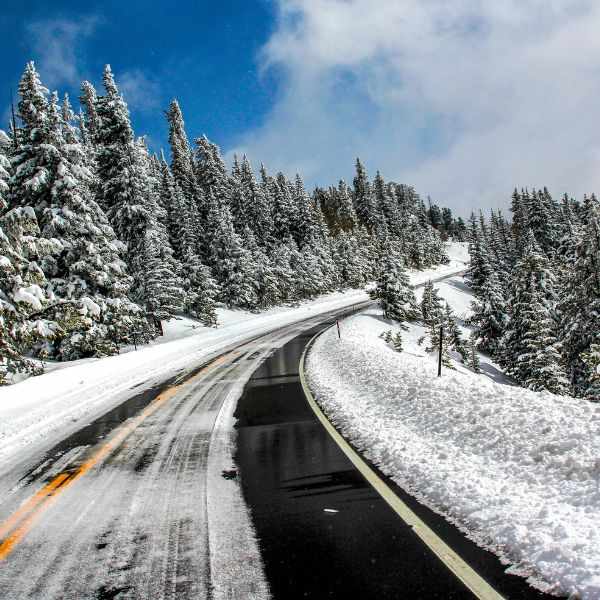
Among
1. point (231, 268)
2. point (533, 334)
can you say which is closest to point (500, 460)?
point (533, 334)

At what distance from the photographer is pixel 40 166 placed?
21609mm

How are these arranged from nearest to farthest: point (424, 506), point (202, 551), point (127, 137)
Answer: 1. point (202, 551)
2. point (424, 506)
3. point (127, 137)

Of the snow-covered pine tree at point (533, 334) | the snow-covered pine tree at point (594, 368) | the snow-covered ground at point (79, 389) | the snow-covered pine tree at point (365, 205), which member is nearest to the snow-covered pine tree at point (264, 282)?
the snow-covered ground at point (79, 389)

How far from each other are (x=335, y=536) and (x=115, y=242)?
23256 mm

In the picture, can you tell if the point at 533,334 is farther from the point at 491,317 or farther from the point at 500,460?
the point at 500,460

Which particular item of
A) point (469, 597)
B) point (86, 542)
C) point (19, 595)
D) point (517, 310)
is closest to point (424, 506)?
point (469, 597)

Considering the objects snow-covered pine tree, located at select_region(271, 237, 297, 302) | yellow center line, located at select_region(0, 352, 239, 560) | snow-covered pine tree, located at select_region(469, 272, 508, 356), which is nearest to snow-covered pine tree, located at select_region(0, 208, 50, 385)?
yellow center line, located at select_region(0, 352, 239, 560)

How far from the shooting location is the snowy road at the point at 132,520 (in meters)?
3.59

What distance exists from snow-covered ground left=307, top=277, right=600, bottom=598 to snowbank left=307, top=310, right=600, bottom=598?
11 mm

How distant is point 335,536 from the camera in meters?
4.11

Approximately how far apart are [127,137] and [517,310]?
3111cm

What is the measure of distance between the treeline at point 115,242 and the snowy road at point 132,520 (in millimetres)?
11466

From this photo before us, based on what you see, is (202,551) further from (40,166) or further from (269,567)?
(40,166)

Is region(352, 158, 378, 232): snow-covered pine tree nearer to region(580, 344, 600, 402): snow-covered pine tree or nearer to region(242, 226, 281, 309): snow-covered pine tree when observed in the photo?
region(242, 226, 281, 309): snow-covered pine tree
